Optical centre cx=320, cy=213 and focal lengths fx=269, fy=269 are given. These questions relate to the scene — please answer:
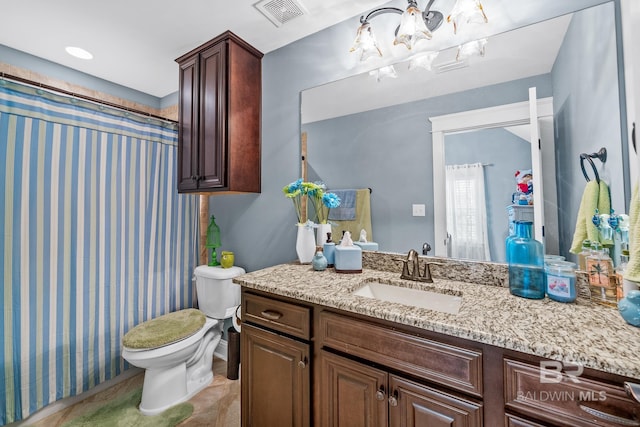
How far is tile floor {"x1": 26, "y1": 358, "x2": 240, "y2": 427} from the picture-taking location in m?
1.59

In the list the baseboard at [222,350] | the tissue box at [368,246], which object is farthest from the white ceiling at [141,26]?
the baseboard at [222,350]

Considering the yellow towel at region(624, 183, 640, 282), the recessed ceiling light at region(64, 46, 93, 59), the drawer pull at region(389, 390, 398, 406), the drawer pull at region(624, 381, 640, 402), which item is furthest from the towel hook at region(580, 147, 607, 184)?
the recessed ceiling light at region(64, 46, 93, 59)

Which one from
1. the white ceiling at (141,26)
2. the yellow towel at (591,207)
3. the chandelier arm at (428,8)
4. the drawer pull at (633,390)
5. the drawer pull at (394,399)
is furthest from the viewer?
the white ceiling at (141,26)

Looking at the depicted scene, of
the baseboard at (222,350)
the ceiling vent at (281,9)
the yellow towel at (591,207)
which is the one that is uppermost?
the ceiling vent at (281,9)

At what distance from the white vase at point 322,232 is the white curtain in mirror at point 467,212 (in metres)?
0.68

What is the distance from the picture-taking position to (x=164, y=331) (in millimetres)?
1688

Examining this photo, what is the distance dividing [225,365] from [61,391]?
99cm

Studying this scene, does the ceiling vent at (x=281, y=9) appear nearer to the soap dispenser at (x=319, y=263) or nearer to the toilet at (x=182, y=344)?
the soap dispenser at (x=319, y=263)

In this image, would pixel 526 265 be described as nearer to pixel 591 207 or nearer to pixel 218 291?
pixel 591 207

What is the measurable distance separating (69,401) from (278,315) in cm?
173

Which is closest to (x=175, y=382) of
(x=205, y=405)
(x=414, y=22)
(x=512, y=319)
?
(x=205, y=405)

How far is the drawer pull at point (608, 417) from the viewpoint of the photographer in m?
0.59

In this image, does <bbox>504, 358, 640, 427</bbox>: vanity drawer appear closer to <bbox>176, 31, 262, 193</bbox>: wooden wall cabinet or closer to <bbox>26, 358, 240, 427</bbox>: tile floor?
<bbox>26, 358, 240, 427</bbox>: tile floor

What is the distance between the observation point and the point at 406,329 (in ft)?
2.85
